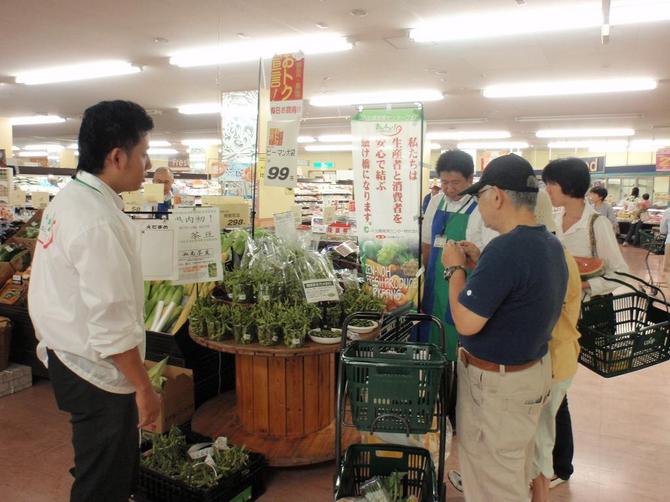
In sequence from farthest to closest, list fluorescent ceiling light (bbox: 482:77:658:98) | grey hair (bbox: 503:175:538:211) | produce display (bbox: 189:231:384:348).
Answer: fluorescent ceiling light (bbox: 482:77:658:98), produce display (bbox: 189:231:384:348), grey hair (bbox: 503:175:538:211)

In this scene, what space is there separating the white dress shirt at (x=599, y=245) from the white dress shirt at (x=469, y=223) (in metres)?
0.41

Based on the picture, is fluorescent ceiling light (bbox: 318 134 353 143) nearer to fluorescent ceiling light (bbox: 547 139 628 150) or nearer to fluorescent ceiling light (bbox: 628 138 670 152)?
fluorescent ceiling light (bbox: 547 139 628 150)

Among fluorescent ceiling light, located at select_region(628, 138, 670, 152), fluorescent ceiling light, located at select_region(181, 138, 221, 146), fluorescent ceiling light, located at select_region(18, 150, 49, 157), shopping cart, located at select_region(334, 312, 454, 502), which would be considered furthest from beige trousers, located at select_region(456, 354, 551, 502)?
fluorescent ceiling light, located at select_region(18, 150, 49, 157)

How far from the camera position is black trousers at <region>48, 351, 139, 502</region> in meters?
1.85

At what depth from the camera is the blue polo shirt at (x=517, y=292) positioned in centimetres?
169

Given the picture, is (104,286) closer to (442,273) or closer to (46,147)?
(442,273)

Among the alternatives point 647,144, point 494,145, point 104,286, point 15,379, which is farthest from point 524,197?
point 647,144

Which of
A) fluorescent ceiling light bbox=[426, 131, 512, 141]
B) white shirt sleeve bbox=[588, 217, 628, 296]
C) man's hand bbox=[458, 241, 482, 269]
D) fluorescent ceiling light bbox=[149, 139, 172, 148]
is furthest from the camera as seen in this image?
fluorescent ceiling light bbox=[149, 139, 172, 148]

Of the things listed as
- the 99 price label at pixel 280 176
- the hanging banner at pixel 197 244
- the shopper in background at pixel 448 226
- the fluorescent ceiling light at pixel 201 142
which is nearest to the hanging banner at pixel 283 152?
the 99 price label at pixel 280 176

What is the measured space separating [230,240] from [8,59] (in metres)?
6.60

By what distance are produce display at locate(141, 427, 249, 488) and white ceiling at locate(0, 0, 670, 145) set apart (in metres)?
4.56

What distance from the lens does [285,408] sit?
3043 mm

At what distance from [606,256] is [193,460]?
247 cm

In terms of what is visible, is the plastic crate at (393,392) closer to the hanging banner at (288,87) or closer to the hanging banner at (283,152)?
the hanging banner at (283,152)
